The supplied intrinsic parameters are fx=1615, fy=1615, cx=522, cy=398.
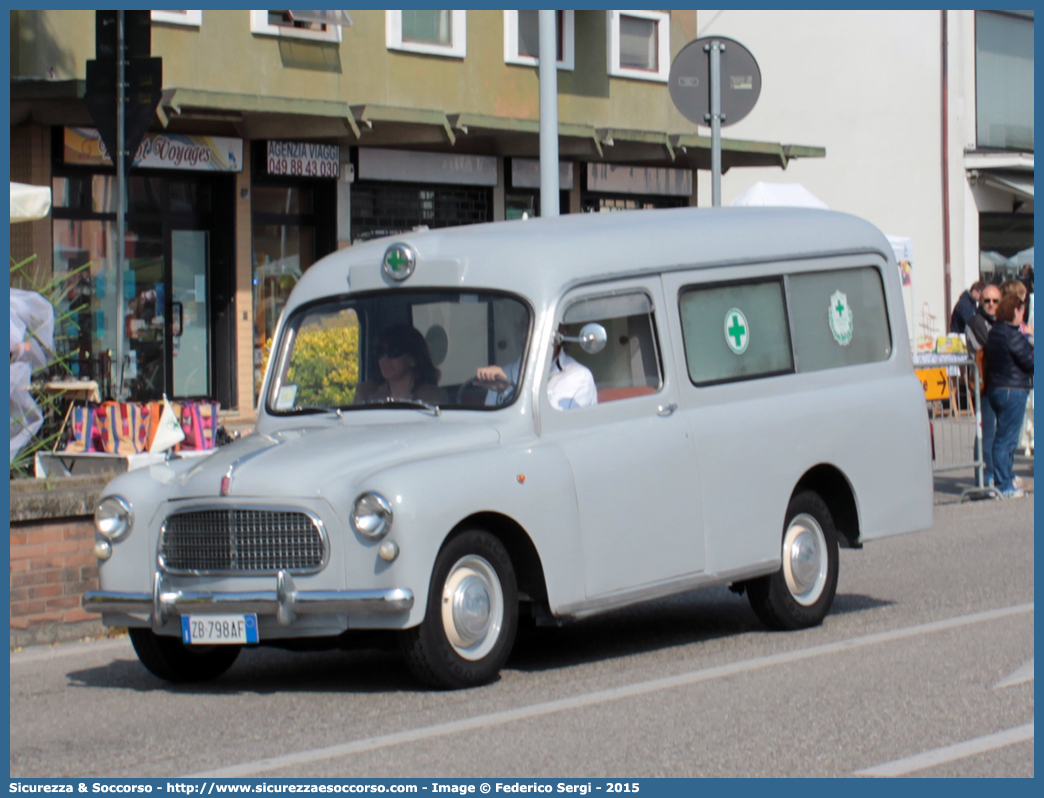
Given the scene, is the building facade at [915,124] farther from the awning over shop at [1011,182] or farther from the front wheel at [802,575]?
the front wheel at [802,575]

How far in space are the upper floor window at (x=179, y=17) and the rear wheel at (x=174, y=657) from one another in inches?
523

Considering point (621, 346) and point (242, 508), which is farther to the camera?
point (621, 346)

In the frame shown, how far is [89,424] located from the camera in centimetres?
1320

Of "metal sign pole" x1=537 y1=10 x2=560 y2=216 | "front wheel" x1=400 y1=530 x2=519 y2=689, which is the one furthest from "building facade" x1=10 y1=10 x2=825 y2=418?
"front wheel" x1=400 y1=530 x2=519 y2=689

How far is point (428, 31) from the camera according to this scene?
23.0 metres

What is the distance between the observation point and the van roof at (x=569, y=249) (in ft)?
26.0

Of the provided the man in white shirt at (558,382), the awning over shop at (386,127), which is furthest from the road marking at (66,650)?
the awning over shop at (386,127)

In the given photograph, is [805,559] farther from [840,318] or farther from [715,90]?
[715,90]

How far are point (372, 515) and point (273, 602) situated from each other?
22.4 inches

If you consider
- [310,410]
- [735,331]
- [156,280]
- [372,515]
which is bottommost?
[372,515]

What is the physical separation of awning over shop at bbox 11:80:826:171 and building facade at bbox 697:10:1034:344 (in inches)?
296

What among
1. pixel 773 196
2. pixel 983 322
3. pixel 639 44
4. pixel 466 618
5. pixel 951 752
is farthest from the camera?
pixel 639 44

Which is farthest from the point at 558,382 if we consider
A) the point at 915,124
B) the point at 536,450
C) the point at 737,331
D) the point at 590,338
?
the point at 915,124

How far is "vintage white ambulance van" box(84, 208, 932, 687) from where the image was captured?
6.95 m
